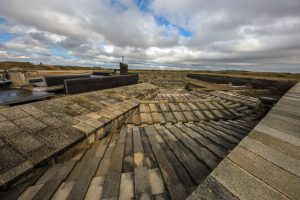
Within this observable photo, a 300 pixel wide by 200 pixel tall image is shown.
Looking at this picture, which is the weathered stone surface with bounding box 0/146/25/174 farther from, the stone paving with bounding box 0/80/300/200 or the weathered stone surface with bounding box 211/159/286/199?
the weathered stone surface with bounding box 211/159/286/199

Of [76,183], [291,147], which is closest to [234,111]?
[291,147]

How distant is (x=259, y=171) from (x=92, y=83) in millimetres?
8062

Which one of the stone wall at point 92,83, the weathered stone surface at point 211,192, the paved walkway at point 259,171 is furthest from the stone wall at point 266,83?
the weathered stone surface at point 211,192

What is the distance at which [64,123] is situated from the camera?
4.06m

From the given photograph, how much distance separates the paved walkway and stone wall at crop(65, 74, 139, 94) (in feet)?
23.4

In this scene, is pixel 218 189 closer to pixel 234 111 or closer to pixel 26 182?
pixel 26 182

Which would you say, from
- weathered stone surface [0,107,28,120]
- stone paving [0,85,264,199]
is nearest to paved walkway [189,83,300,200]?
stone paving [0,85,264,199]

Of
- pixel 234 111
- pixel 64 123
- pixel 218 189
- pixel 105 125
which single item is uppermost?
pixel 218 189

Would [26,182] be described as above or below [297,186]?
below

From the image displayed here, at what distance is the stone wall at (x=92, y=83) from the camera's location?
6.82 meters

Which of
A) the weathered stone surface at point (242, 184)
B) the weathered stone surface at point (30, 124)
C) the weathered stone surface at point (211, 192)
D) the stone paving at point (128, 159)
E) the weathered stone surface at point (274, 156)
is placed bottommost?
the stone paving at point (128, 159)

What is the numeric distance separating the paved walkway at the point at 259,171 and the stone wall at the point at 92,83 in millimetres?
7145

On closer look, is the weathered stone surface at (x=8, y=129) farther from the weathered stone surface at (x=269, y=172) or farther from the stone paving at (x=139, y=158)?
the weathered stone surface at (x=269, y=172)

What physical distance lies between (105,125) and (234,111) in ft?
23.5
